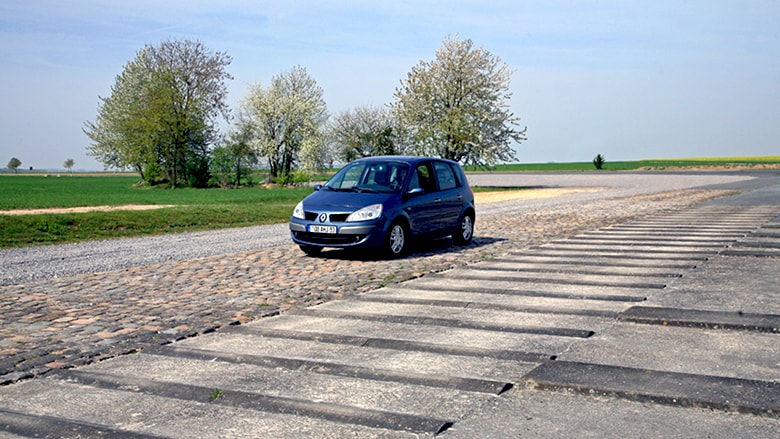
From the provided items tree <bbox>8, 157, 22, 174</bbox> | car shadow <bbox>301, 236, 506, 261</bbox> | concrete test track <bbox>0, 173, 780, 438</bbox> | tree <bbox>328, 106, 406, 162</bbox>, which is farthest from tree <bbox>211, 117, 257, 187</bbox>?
tree <bbox>8, 157, 22, 174</bbox>

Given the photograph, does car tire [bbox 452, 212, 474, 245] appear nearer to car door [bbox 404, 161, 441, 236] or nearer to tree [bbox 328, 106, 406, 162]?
car door [bbox 404, 161, 441, 236]

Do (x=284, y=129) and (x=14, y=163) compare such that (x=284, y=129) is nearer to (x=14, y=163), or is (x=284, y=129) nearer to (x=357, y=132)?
(x=357, y=132)

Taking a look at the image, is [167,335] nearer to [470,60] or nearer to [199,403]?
[199,403]

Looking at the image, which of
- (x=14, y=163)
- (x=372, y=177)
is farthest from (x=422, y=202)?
(x=14, y=163)

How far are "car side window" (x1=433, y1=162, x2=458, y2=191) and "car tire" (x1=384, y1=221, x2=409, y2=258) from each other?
161 centimetres

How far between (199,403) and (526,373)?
227 cm

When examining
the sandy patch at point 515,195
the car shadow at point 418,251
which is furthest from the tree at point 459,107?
the car shadow at point 418,251

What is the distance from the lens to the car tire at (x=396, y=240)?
12.5 metres

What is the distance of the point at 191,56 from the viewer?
58.4m

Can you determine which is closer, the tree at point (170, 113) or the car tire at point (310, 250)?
the car tire at point (310, 250)

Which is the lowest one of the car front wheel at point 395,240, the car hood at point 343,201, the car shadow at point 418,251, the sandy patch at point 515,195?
the sandy patch at point 515,195

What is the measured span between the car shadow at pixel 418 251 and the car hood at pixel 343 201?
0.93 meters

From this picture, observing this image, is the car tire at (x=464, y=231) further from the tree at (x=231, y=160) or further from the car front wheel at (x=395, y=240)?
the tree at (x=231, y=160)

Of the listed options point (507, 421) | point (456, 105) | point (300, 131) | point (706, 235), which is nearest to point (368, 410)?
point (507, 421)
